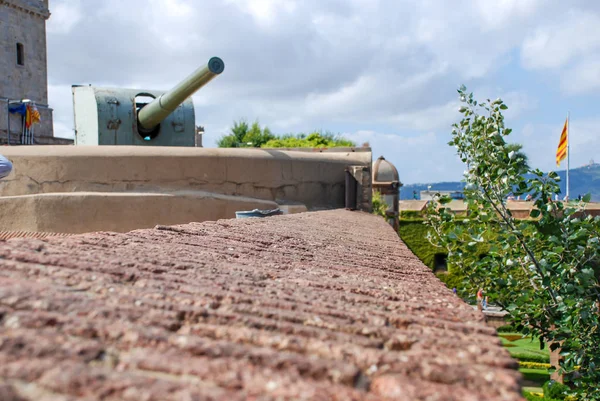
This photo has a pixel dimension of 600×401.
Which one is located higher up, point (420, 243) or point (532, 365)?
point (420, 243)

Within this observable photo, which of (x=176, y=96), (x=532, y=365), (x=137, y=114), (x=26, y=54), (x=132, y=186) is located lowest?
(x=532, y=365)

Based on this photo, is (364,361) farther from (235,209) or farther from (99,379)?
(235,209)

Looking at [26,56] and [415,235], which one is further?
[26,56]

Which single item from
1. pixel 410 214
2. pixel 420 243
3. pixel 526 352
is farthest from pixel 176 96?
pixel 420 243

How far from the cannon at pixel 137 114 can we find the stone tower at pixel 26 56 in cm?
2170

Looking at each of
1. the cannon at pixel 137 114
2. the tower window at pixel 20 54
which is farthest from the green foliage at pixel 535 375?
the tower window at pixel 20 54

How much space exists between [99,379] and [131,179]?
725 centimetres

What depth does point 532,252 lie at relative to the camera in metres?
4.64

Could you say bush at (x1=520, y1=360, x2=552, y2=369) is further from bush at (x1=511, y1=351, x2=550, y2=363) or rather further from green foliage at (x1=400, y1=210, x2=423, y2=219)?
green foliage at (x1=400, y1=210, x2=423, y2=219)

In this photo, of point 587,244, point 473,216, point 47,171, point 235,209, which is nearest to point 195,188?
point 235,209

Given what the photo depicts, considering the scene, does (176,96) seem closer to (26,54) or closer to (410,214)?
(410,214)

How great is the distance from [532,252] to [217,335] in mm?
3856

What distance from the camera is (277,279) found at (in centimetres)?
222

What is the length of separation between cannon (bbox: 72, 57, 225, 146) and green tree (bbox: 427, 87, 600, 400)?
579 centimetres
